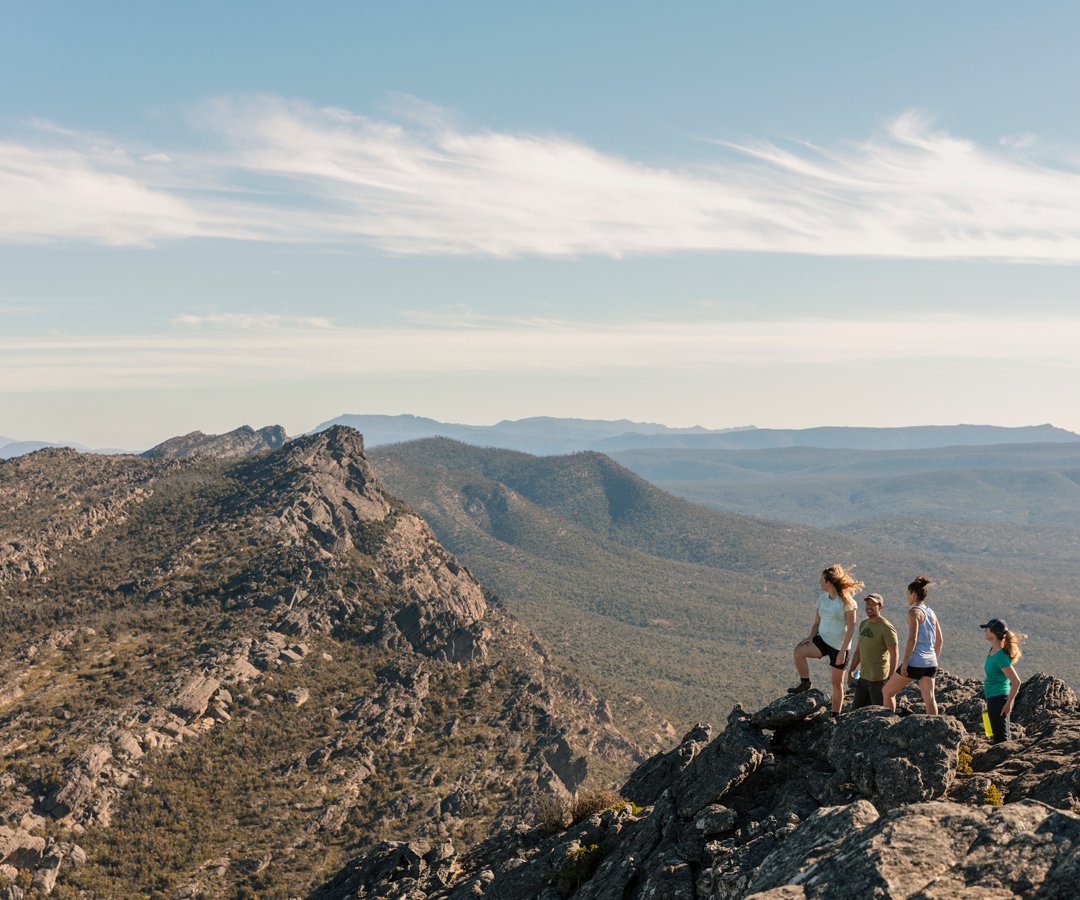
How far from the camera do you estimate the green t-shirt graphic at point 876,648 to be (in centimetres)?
1536

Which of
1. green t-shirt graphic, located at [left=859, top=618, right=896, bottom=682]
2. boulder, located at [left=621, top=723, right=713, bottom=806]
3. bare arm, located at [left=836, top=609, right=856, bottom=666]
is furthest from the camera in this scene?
Result: boulder, located at [left=621, top=723, right=713, bottom=806]

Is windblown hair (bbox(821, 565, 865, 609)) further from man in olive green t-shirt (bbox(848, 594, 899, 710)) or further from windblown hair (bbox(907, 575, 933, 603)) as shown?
windblown hair (bbox(907, 575, 933, 603))

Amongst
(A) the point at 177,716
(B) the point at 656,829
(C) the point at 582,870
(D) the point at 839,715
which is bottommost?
(A) the point at 177,716

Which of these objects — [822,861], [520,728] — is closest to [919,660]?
[822,861]

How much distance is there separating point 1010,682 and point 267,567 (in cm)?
7959

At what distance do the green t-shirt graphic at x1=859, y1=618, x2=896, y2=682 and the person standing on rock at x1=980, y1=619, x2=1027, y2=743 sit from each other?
2265 mm

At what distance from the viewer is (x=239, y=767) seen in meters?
55.4

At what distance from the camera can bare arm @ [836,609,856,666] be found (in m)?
16.1

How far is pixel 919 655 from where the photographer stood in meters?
15.0

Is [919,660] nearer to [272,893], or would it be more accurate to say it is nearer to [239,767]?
[272,893]

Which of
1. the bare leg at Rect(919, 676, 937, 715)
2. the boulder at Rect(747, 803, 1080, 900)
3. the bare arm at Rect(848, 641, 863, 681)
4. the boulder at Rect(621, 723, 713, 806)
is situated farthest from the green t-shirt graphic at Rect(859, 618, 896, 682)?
the boulder at Rect(621, 723, 713, 806)

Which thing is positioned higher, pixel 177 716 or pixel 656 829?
pixel 656 829

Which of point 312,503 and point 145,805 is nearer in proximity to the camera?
point 145,805

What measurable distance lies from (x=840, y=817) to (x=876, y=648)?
5.49 meters
